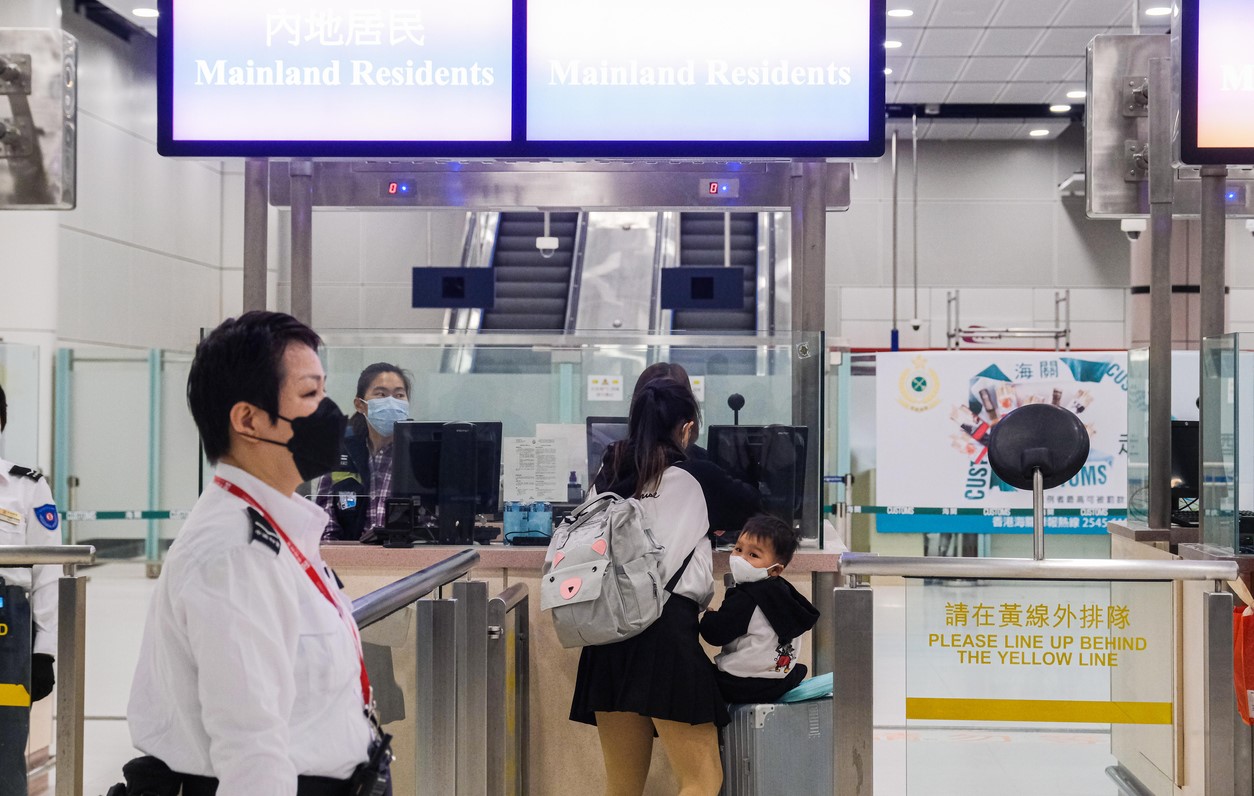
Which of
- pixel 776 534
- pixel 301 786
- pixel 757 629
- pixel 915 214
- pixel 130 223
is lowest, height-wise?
pixel 757 629

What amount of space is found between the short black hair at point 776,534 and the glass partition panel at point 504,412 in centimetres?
67

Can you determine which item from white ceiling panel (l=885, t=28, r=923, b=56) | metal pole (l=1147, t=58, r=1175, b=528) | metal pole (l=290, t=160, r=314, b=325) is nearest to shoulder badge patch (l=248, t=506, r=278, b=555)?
metal pole (l=290, t=160, r=314, b=325)

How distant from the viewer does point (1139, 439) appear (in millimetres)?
4938

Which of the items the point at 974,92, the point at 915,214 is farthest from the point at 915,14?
the point at 915,214

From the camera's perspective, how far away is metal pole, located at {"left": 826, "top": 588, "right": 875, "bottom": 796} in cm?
291

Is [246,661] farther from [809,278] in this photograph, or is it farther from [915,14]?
[915,14]

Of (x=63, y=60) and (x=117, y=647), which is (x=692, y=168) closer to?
(x=63, y=60)

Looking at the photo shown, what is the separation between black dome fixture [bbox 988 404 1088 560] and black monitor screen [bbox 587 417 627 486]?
1767 mm

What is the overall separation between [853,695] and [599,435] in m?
1.68

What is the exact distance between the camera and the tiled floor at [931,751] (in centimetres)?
300

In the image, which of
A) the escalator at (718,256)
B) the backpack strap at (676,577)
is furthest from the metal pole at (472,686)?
the escalator at (718,256)

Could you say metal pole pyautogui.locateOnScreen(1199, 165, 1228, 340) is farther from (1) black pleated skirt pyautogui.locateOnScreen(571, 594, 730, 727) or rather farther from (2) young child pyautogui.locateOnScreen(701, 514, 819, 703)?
(1) black pleated skirt pyautogui.locateOnScreen(571, 594, 730, 727)

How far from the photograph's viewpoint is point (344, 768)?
5.40 feet

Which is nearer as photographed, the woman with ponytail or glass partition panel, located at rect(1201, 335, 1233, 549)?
the woman with ponytail
